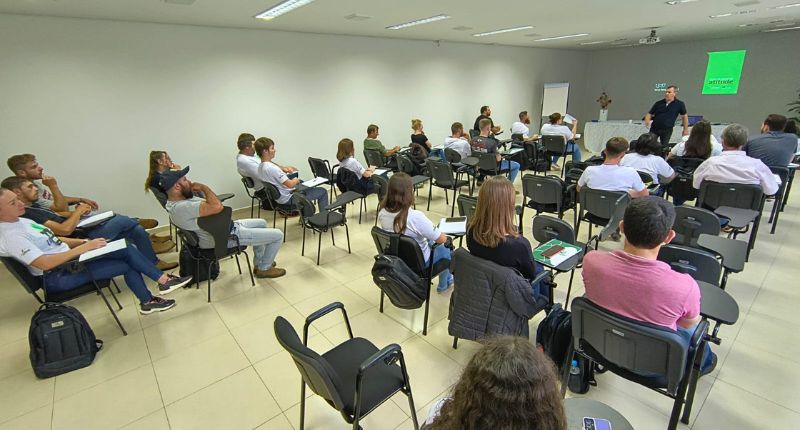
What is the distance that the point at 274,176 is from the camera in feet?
14.2

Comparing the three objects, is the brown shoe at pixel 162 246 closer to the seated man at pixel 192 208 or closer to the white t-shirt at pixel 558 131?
the seated man at pixel 192 208

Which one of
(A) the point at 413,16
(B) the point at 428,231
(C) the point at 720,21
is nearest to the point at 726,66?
(C) the point at 720,21

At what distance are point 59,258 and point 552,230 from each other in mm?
3607

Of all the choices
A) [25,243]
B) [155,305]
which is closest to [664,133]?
[155,305]

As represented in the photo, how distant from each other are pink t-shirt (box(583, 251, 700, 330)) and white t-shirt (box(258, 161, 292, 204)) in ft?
11.8

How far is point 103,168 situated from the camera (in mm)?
4793

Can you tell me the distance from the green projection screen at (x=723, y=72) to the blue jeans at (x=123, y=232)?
1355cm

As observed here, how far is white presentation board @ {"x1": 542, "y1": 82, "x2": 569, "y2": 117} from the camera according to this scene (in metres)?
11.1

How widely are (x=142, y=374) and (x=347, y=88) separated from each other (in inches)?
228

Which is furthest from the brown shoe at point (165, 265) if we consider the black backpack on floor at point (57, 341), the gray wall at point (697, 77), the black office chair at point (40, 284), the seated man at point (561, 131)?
the gray wall at point (697, 77)

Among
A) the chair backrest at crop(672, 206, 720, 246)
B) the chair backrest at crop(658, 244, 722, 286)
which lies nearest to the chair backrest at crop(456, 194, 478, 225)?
the chair backrest at crop(658, 244, 722, 286)

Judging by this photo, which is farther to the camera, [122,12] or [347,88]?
[347,88]

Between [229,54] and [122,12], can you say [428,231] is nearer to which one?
[122,12]

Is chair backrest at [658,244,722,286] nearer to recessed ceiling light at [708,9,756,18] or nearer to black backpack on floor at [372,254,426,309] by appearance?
black backpack on floor at [372,254,426,309]
